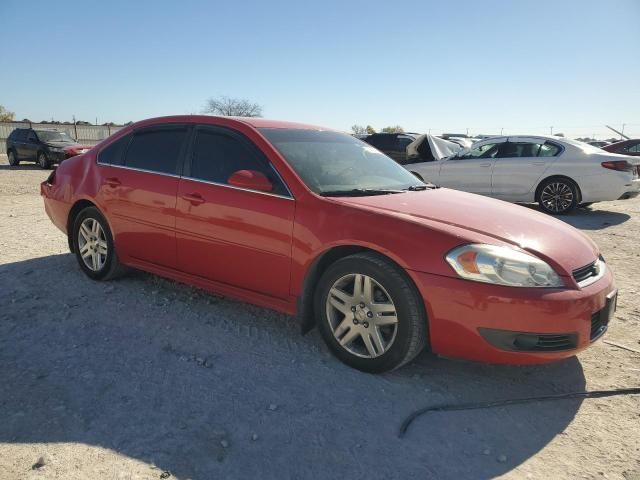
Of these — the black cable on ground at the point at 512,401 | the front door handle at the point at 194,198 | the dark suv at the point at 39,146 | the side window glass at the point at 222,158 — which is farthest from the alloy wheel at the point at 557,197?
the dark suv at the point at 39,146

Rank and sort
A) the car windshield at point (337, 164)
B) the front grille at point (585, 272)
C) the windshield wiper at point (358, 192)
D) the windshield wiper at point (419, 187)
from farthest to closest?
the windshield wiper at point (419, 187) < the car windshield at point (337, 164) < the windshield wiper at point (358, 192) < the front grille at point (585, 272)

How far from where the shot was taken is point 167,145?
418 centimetres

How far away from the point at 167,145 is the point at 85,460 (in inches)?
104

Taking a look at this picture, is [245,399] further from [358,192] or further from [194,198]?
[194,198]

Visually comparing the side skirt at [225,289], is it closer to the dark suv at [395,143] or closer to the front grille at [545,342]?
the front grille at [545,342]

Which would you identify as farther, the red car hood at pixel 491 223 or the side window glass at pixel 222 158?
the side window glass at pixel 222 158

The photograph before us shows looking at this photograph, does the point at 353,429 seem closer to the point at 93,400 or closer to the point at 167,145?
the point at 93,400

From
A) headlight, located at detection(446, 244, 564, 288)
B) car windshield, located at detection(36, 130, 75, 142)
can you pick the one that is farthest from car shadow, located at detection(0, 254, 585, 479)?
car windshield, located at detection(36, 130, 75, 142)

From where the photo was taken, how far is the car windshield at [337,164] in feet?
11.5

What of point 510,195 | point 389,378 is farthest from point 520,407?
point 510,195

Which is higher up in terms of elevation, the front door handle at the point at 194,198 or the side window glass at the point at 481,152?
the side window glass at the point at 481,152

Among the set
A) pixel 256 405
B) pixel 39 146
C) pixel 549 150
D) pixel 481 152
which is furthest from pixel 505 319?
pixel 39 146

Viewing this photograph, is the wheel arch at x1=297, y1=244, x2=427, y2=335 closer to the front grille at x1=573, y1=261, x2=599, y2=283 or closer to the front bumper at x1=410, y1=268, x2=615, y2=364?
the front bumper at x1=410, y1=268, x2=615, y2=364

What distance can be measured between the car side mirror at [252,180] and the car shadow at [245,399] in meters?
1.08
